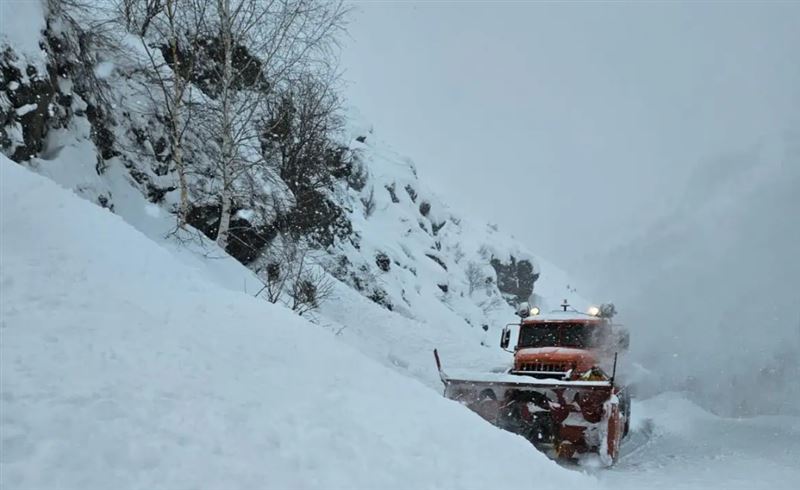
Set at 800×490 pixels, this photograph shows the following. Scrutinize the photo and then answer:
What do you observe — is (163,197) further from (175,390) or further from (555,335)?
(555,335)

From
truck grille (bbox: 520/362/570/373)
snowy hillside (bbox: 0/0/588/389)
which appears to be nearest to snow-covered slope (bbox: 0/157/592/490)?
snowy hillside (bbox: 0/0/588/389)

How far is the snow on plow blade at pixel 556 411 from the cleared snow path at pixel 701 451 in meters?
0.51

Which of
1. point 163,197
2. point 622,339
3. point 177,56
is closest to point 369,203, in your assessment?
point 163,197

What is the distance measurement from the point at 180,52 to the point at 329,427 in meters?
10.7

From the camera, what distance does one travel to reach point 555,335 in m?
10.6

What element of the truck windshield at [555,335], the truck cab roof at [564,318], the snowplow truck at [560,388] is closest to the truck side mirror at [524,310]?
the snowplow truck at [560,388]

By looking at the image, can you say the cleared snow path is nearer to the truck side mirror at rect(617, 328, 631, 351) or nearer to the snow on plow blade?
the snow on plow blade

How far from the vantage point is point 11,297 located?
4668mm

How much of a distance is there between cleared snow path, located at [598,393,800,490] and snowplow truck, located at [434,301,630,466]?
23.9 inches

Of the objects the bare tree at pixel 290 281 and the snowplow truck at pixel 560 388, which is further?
the bare tree at pixel 290 281

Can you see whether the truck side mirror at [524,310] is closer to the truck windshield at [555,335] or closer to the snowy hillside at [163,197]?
the truck windshield at [555,335]

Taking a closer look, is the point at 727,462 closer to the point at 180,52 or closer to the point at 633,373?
the point at 633,373

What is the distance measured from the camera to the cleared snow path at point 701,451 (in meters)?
7.24

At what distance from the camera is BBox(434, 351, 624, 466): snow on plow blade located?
26.6 ft
